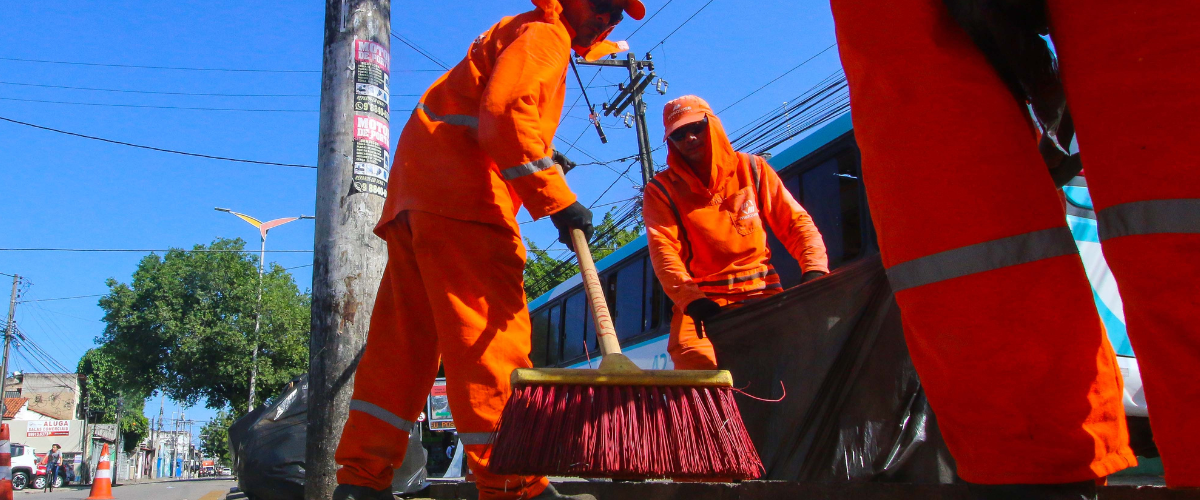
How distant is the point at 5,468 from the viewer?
5180mm

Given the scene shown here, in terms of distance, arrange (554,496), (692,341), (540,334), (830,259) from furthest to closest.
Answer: (540,334), (830,259), (692,341), (554,496)

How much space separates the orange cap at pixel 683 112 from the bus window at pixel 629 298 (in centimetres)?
370

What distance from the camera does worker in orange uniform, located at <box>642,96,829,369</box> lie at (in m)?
3.35

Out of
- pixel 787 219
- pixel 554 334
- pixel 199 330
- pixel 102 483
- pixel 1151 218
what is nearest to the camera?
pixel 1151 218

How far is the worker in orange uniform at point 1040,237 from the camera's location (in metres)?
0.96

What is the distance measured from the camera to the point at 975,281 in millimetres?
1101

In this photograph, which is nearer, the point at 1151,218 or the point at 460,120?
the point at 1151,218

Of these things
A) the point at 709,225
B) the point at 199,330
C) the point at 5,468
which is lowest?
the point at 5,468

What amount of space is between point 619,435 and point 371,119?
8.18 ft

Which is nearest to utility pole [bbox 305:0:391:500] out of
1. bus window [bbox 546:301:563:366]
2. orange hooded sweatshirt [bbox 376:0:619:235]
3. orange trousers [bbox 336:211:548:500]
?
orange trousers [bbox 336:211:548:500]

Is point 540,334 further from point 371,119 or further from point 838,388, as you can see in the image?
point 838,388

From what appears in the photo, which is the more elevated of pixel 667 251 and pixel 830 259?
pixel 830 259

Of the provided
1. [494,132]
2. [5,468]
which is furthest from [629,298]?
[494,132]

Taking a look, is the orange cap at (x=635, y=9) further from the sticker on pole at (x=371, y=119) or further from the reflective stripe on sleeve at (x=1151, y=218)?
the reflective stripe on sleeve at (x=1151, y=218)
